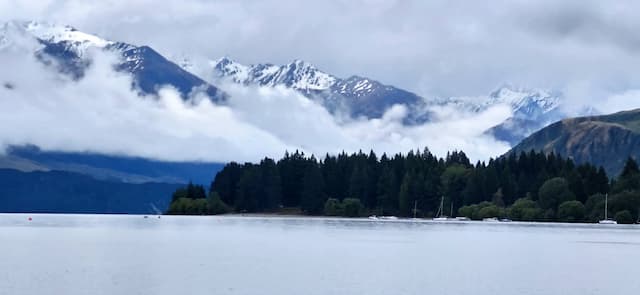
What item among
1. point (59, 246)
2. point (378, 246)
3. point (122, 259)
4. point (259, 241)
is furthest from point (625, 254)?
point (59, 246)

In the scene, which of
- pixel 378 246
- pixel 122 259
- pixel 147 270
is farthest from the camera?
pixel 378 246

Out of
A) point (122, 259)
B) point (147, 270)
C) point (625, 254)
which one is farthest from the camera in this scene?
point (625, 254)

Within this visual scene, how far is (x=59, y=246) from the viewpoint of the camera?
111125 mm

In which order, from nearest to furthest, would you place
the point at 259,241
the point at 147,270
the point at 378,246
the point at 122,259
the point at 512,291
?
the point at 512,291, the point at 147,270, the point at 122,259, the point at 378,246, the point at 259,241

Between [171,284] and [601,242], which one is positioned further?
[601,242]

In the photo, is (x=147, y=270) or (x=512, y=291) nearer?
(x=512, y=291)

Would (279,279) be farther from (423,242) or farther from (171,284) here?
(423,242)

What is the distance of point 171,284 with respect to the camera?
6825 cm

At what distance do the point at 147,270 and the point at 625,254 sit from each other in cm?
5520

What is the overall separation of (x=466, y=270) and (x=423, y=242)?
49515 mm

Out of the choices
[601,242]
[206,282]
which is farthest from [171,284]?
[601,242]

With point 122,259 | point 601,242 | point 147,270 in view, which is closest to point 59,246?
point 122,259

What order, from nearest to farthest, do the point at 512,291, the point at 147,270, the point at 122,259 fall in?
the point at 512,291 < the point at 147,270 < the point at 122,259

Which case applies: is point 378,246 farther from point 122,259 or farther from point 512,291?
point 512,291
